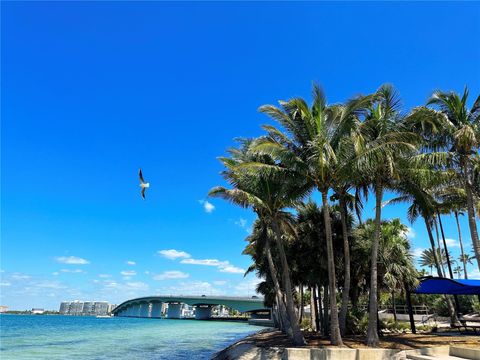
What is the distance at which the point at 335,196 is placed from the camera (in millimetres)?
20000

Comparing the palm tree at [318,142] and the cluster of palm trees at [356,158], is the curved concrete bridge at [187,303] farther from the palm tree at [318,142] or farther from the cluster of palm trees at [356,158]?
the palm tree at [318,142]

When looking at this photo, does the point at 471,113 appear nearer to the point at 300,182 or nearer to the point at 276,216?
the point at 300,182

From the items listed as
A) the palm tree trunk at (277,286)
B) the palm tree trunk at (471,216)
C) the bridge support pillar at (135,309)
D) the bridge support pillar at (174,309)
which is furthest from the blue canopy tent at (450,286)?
the bridge support pillar at (135,309)

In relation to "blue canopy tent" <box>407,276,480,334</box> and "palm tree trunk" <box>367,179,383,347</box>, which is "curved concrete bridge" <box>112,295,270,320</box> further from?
"palm tree trunk" <box>367,179,383,347</box>

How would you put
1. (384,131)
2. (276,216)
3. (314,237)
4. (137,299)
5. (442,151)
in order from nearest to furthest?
1. (384,131)
2. (442,151)
3. (276,216)
4. (314,237)
5. (137,299)

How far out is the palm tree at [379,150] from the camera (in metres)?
14.5

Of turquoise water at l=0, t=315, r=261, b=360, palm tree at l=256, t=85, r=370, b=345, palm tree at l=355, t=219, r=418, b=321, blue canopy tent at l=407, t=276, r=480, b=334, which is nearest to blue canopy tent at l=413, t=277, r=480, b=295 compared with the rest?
blue canopy tent at l=407, t=276, r=480, b=334

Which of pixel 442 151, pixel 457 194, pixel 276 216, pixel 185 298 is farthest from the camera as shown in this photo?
pixel 185 298

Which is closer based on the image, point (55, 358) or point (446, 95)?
point (446, 95)

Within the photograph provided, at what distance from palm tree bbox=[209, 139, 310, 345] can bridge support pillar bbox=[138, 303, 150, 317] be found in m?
142

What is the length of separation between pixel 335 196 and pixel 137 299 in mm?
132222

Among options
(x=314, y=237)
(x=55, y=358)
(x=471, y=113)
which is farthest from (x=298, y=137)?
(x=55, y=358)

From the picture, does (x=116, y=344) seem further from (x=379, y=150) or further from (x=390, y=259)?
(x=379, y=150)

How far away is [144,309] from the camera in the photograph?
154 metres
